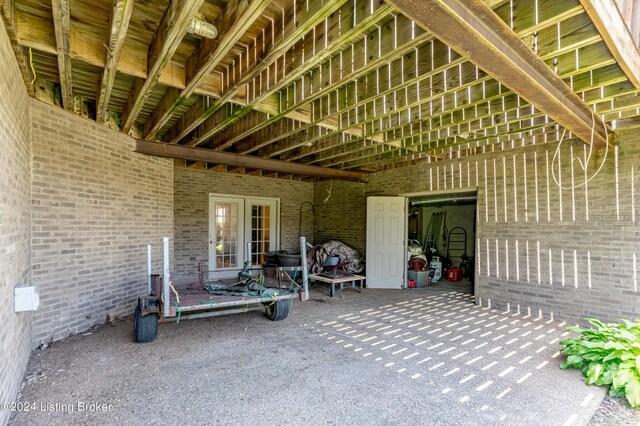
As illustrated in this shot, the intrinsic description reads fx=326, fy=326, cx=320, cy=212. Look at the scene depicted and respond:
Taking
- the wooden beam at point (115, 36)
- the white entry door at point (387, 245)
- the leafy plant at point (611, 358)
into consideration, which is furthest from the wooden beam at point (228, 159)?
the leafy plant at point (611, 358)

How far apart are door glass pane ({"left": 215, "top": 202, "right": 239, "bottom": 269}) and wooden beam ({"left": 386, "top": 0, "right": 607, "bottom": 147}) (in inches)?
270

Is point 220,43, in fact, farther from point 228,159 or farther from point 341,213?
point 341,213

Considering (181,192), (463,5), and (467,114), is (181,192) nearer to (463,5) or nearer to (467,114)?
(467,114)

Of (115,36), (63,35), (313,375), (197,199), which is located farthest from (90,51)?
(197,199)

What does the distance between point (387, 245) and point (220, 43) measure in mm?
6006

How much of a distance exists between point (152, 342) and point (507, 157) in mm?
6116

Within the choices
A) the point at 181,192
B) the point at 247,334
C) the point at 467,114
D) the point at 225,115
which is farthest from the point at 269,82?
the point at 181,192

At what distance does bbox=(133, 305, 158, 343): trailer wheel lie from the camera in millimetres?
3852

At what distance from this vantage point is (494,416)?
2.53 m

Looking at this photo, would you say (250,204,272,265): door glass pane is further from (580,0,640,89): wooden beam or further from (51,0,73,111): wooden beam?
(580,0,640,89): wooden beam

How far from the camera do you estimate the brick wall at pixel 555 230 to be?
443 cm

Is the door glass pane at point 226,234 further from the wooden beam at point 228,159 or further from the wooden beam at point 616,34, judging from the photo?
the wooden beam at point 616,34

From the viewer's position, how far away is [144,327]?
3.87m

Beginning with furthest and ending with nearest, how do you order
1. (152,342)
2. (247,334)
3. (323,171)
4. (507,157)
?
(323,171)
(507,157)
(247,334)
(152,342)
